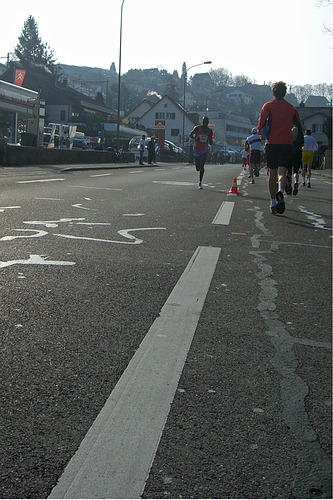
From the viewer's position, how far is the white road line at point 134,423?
1882 millimetres

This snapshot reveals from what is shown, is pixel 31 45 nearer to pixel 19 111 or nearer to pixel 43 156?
pixel 19 111

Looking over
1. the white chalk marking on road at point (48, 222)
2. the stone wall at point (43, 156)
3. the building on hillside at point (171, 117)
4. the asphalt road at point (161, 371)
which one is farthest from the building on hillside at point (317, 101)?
the asphalt road at point (161, 371)

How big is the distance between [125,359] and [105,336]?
357mm

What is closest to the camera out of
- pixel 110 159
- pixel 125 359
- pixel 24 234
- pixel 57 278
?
pixel 125 359

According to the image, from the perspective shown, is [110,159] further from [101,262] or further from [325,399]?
[325,399]

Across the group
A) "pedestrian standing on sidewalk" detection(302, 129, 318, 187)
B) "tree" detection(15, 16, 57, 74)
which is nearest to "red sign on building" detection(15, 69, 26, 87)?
"pedestrian standing on sidewalk" detection(302, 129, 318, 187)

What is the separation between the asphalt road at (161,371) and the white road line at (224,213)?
8.92 ft

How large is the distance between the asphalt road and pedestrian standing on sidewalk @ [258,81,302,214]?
3969 mm

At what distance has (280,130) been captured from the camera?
10008mm

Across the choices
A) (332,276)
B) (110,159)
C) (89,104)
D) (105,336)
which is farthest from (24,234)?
(89,104)

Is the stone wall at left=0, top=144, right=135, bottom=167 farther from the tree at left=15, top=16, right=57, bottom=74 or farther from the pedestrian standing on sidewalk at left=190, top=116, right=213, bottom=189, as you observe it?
the tree at left=15, top=16, right=57, bottom=74

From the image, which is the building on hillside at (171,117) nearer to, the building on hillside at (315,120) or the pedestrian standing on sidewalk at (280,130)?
the building on hillside at (315,120)

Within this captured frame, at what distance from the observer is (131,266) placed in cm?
523

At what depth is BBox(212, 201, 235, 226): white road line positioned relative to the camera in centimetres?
906
